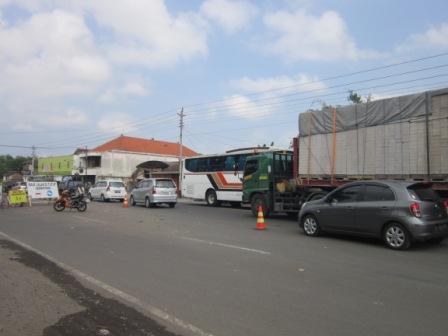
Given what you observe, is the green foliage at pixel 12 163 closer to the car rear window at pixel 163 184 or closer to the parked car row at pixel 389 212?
the car rear window at pixel 163 184

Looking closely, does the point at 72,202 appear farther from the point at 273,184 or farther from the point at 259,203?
the point at 273,184

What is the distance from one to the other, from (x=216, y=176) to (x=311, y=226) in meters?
14.7

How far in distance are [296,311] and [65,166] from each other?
7486 centimetres

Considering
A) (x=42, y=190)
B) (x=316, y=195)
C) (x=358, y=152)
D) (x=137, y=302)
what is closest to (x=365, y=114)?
(x=358, y=152)

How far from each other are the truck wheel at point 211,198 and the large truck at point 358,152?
8672mm

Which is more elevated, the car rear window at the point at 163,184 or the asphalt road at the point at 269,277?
the car rear window at the point at 163,184

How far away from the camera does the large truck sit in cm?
1202

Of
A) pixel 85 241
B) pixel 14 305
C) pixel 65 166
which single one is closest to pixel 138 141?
pixel 65 166

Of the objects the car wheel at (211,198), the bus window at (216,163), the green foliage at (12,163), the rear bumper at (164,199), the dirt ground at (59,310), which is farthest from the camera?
the green foliage at (12,163)

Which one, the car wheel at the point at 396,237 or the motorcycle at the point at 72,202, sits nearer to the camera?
the car wheel at the point at 396,237

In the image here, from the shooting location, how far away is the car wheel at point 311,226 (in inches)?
480

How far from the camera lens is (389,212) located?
10172 millimetres

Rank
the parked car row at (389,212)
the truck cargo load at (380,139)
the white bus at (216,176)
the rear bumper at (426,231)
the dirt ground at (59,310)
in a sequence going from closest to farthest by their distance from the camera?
the dirt ground at (59,310) → the rear bumper at (426,231) → the parked car row at (389,212) → the truck cargo load at (380,139) → the white bus at (216,176)

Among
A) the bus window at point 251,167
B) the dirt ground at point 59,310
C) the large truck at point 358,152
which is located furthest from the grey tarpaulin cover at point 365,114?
the dirt ground at point 59,310
